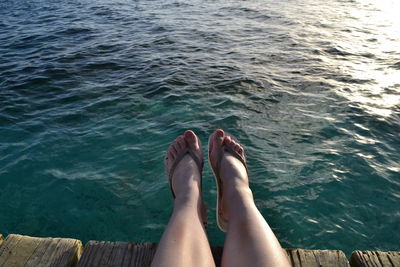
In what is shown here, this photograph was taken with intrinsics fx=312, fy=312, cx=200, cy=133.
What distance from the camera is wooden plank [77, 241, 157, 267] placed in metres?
2.13

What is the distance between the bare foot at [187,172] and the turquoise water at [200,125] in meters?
0.45

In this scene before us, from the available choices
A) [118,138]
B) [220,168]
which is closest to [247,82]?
[118,138]

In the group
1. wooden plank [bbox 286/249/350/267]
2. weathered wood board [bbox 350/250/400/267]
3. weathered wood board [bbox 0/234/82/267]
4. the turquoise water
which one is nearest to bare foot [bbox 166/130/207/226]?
the turquoise water

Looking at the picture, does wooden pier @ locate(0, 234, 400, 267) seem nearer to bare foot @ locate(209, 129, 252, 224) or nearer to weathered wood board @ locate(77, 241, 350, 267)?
weathered wood board @ locate(77, 241, 350, 267)

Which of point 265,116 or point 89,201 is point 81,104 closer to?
point 89,201

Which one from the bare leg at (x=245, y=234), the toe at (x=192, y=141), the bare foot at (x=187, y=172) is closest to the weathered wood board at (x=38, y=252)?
the bare foot at (x=187, y=172)

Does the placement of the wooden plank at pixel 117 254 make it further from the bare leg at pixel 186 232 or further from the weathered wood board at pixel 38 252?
the bare leg at pixel 186 232

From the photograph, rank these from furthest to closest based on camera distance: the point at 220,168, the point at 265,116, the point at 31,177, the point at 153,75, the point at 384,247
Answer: the point at 153,75 → the point at 265,116 → the point at 31,177 → the point at 220,168 → the point at 384,247

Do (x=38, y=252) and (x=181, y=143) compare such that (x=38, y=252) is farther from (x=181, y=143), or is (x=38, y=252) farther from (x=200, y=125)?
(x=200, y=125)

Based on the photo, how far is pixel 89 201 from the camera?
11.9ft

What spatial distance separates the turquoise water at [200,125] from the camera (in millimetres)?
3395

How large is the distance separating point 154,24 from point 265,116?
8.21 meters

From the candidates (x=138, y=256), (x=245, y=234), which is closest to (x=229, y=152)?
(x=245, y=234)

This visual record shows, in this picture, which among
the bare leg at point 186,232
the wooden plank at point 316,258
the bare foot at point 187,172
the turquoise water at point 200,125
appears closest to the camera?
the bare leg at point 186,232
